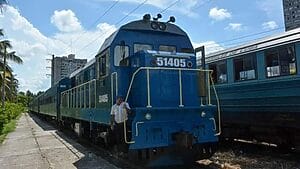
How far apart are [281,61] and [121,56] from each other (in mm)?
4285

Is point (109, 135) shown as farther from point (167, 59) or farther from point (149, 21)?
point (149, 21)

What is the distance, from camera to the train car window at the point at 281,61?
8570mm

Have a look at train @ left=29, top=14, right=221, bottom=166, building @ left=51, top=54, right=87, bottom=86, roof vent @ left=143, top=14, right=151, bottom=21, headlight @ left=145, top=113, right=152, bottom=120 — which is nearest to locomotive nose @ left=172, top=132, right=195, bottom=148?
train @ left=29, top=14, right=221, bottom=166

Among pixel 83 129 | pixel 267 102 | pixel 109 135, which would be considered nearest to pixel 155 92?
pixel 109 135

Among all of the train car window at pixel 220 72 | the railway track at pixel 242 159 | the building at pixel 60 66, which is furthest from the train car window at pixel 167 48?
the building at pixel 60 66

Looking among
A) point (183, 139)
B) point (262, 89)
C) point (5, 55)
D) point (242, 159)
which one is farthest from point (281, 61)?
point (5, 55)

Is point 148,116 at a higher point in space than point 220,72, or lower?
lower

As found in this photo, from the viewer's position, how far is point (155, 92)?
25.5 ft

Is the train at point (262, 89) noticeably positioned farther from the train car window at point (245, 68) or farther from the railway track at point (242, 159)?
the railway track at point (242, 159)

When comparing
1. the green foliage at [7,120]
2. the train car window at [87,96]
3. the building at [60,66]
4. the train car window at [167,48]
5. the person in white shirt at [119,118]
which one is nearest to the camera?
the person in white shirt at [119,118]

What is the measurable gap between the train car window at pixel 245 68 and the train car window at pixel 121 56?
3903 mm

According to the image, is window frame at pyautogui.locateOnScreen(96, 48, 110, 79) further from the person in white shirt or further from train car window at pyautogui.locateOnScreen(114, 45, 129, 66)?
the person in white shirt

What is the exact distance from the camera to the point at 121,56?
28.3 ft

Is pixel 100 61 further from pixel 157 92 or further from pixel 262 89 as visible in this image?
pixel 262 89
